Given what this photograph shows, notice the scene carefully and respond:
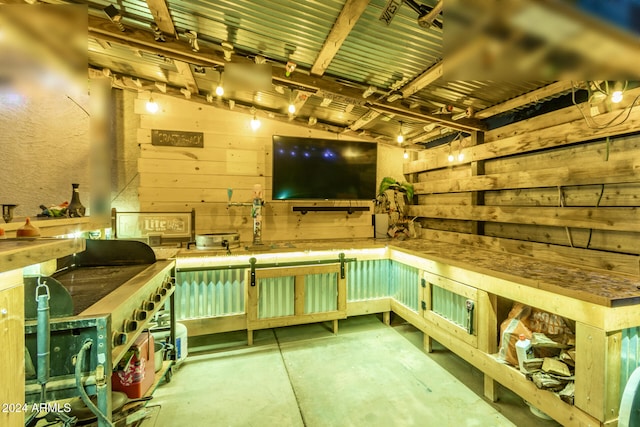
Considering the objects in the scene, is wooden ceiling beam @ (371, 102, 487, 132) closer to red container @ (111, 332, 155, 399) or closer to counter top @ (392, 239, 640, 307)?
counter top @ (392, 239, 640, 307)

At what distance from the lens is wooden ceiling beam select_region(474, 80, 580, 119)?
211 cm

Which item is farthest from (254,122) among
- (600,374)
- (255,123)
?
(600,374)

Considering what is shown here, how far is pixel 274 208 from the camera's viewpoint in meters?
3.56

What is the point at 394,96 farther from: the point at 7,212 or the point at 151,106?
the point at 7,212

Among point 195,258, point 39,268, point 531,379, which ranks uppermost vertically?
point 39,268

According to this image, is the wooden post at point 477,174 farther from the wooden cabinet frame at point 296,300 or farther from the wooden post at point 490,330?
the wooden cabinet frame at point 296,300

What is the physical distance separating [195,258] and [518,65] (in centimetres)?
284

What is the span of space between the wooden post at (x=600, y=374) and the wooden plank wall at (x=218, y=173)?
105 inches

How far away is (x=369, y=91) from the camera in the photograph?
256cm

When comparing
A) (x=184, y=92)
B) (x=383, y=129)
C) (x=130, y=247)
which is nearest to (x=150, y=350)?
(x=130, y=247)

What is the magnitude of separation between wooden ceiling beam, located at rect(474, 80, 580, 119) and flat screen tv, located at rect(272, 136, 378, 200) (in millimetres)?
1255

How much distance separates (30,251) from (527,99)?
324 centimetres

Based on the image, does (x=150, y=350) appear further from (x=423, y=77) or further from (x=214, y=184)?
(x=423, y=77)

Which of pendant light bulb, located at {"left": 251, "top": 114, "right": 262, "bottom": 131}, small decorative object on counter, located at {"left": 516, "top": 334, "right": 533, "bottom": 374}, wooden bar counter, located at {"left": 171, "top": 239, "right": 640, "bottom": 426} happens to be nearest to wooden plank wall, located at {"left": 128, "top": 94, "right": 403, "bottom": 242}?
pendant light bulb, located at {"left": 251, "top": 114, "right": 262, "bottom": 131}
